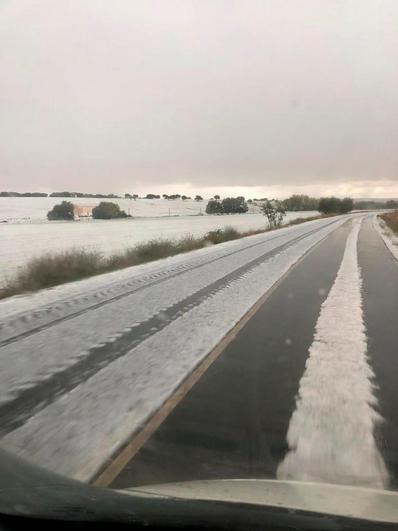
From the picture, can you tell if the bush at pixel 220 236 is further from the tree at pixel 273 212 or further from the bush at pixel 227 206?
the bush at pixel 227 206

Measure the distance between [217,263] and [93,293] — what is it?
700 cm

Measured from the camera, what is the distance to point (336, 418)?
456cm

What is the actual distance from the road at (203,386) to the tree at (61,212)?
2791 inches

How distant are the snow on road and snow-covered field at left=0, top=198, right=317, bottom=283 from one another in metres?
8.27

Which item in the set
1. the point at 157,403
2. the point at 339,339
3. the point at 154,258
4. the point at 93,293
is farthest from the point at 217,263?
the point at 157,403

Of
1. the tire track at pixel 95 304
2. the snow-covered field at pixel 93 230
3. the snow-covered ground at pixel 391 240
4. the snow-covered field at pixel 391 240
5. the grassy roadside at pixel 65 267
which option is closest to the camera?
the tire track at pixel 95 304

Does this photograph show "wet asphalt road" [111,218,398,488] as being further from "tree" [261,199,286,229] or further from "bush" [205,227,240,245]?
"tree" [261,199,286,229]

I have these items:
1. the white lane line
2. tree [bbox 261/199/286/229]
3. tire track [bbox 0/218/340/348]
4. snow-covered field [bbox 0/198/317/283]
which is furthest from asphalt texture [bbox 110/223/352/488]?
tree [bbox 261/199/286/229]

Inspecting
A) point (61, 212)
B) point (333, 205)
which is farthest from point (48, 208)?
point (333, 205)

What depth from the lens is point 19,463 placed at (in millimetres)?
2938

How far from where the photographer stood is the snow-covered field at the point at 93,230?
29.6 meters

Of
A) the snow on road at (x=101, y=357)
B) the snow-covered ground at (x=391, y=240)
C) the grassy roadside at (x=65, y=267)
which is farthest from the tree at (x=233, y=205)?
the snow on road at (x=101, y=357)

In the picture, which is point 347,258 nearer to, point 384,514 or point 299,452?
point 299,452

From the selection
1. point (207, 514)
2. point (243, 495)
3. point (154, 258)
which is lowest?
point (154, 258)
